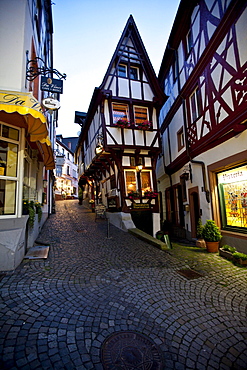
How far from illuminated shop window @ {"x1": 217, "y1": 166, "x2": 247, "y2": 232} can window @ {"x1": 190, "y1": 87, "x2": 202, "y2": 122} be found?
3564 mm

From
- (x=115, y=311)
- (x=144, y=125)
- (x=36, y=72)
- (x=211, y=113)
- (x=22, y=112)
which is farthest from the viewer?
(x=144, y=125)

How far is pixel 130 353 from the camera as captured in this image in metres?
2.34

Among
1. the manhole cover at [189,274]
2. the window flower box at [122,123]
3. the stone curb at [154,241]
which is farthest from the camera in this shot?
the window flower box at [122,123]

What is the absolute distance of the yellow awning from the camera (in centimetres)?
445

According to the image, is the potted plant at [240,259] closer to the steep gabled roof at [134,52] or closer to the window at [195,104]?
the window at [195,104]

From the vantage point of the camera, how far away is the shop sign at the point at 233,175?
694 centimetres

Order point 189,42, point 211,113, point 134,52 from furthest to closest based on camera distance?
point 134,52, point 189,42, point 211,113

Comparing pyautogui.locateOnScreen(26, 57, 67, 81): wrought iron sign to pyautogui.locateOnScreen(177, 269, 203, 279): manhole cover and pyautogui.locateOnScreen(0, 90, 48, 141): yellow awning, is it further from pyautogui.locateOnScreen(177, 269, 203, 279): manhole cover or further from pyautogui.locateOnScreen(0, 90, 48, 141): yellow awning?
pyautogui.locateOnScreen(177, 269, 203, 279): manhole cover

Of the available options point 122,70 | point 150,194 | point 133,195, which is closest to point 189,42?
point 122,70

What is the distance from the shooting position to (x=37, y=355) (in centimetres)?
220

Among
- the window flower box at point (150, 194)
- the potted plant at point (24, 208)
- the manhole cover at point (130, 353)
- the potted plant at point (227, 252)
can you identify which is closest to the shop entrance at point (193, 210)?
the window flower box at point (150, 194)

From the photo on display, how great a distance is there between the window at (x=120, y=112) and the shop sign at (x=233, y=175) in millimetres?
7398

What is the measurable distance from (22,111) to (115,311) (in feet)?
15.5

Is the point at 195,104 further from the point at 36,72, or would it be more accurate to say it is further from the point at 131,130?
the point at 36,72
